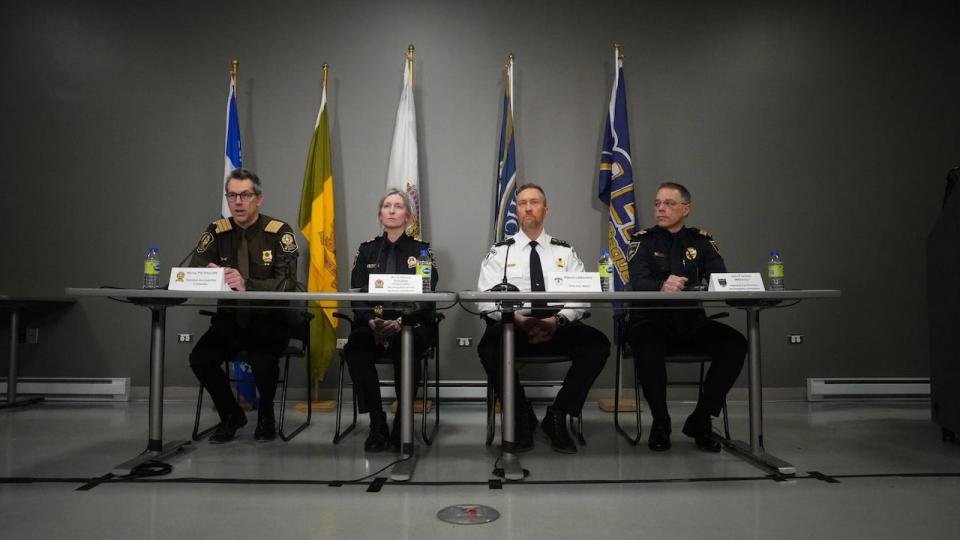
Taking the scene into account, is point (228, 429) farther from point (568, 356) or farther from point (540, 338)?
point (568, 356)

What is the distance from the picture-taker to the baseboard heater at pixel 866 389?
13.3ft

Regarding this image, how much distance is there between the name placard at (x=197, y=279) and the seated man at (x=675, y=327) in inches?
71.2

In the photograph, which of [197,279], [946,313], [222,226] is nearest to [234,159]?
[222,226]

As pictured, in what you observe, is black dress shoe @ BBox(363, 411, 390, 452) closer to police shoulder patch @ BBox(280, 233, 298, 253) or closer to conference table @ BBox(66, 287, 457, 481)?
conference table @ BBox(66, 287, 457, 481)

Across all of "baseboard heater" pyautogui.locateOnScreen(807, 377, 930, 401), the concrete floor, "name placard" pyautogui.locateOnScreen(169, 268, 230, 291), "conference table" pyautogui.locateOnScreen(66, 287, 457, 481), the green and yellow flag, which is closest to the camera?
the concrete floor

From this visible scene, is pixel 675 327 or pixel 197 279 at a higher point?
pixel 197 279

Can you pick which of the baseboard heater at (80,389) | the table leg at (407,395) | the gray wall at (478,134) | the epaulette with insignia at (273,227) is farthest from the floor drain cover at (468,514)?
the baseboard heater at (80,389)

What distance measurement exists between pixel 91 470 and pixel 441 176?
8.50 ft

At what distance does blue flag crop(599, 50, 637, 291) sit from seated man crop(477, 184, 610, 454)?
2.75 feet

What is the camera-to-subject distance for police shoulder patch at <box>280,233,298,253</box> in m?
2.99

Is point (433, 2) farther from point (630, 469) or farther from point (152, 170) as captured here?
point (630, 469)

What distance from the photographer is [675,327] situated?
2834 millimetres

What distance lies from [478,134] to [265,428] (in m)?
2.33

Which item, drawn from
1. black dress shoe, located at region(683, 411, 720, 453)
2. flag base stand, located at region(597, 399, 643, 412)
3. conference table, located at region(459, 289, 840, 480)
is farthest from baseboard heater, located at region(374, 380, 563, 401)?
conference table, located at region(459, 289, 840, 480)
